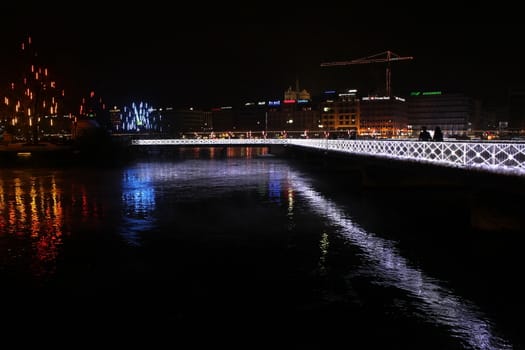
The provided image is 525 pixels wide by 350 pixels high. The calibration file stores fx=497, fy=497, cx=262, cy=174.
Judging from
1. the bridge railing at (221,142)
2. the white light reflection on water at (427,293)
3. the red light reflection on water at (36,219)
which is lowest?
the white light reflection on water at (427,293)

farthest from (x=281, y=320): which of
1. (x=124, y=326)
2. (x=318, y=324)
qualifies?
(x=124, y=326)

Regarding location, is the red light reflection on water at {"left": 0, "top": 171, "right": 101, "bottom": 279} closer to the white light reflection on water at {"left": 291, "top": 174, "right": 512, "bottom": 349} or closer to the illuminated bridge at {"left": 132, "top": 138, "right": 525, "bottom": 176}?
the white light reflection on water at {"left": 291, "top": 174, "right": 512, "bottom": 349}

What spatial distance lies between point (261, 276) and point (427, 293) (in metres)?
5.77

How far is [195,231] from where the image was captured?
2609 centimetres

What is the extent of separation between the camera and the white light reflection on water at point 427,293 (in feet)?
42.8

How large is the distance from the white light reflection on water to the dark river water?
6 cm

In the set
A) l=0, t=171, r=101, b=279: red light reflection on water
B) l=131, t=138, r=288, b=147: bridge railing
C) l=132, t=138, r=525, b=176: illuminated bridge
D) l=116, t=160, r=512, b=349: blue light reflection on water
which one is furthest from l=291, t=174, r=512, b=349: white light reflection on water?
l=131, t=138, r=288, b=147: bridge railing

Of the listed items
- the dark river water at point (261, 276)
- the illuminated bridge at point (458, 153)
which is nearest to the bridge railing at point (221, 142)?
the illuminated bridge at point (458, 153)

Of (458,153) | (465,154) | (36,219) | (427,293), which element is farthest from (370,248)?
(36,219)

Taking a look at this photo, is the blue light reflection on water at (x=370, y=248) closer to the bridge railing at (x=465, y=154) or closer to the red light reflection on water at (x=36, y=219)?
the red light reflection on water at (x=36, y=219)

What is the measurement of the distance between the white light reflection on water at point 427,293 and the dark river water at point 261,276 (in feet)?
0.19

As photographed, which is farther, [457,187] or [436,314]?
[457,187]

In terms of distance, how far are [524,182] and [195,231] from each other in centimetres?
1554

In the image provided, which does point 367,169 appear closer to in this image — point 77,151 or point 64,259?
point 64,259
